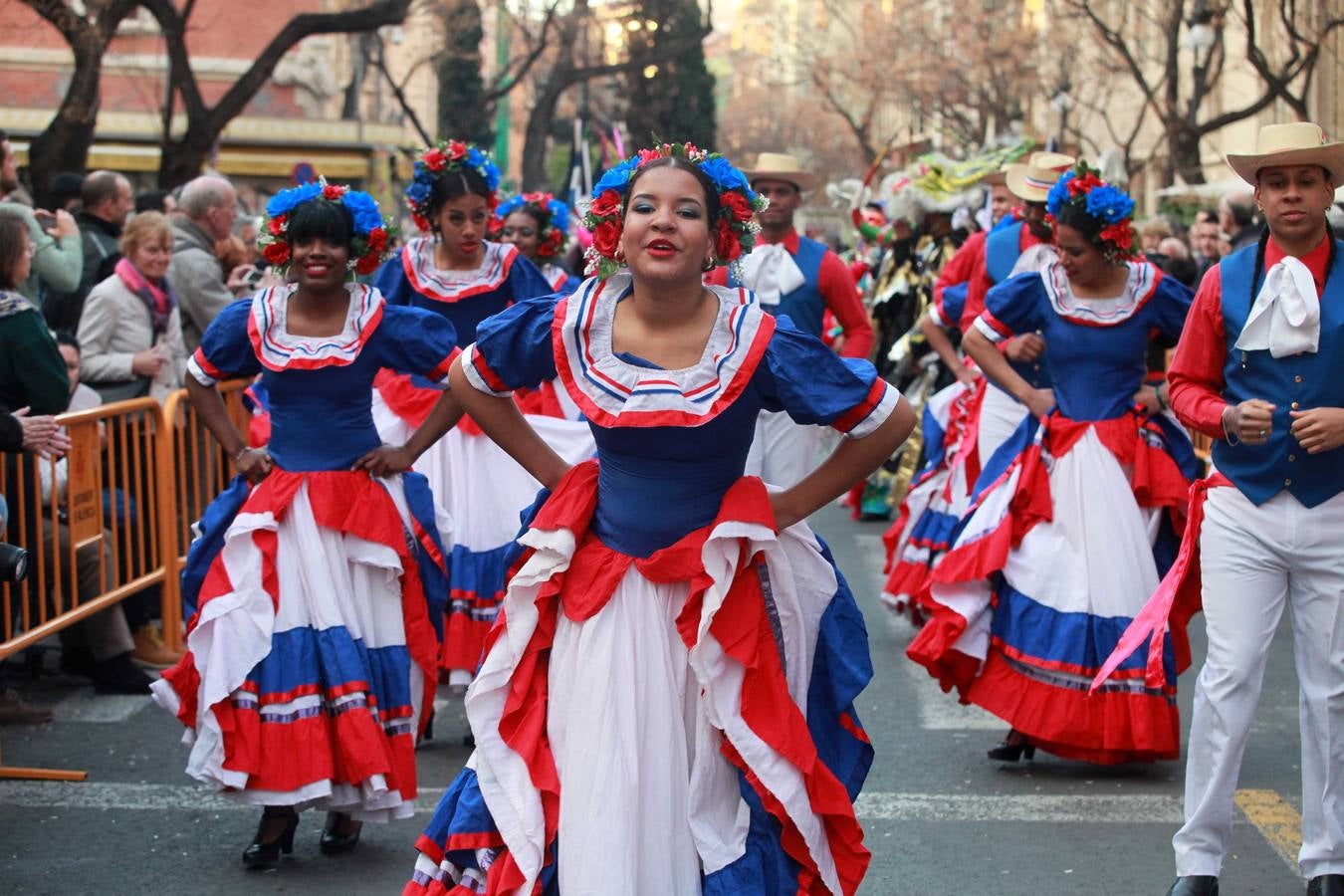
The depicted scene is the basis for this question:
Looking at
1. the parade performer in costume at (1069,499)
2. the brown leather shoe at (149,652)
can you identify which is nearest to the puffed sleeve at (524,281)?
the parade performer in costume at (1069,499)

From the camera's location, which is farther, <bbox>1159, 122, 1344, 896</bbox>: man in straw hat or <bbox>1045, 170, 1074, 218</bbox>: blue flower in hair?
<bbox>1045, 170, 1074, 218</bbox>: blue flower in hair

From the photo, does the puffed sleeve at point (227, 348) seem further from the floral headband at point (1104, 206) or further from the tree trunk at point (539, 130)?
the tree trunk at point (539, 130)

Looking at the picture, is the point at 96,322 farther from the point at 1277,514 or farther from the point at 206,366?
the point at 1277,514

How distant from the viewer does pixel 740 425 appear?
4.53 meters

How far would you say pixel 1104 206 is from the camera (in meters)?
7.23

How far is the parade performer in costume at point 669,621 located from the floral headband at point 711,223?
11 millimetres

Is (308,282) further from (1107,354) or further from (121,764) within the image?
(1107,354)

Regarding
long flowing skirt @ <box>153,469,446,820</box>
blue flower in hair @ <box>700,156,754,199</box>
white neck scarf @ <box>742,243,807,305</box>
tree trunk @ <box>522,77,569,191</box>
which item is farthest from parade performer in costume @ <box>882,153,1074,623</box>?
tree trunk @ <box>522,77,569,191</box>

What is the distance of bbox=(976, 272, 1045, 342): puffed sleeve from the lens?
7.51m

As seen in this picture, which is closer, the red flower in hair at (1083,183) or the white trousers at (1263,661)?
the white trousers at (1263,661)

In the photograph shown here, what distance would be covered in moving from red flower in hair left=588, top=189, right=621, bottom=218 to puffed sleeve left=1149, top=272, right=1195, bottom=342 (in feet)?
11.1

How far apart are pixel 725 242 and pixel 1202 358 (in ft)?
5.57

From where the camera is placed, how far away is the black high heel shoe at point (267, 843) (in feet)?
19.9

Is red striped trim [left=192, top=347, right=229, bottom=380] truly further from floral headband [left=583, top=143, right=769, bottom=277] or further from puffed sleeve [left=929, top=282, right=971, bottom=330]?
puffed sleeve [left=929, top=282, right=971, bottom=330]
